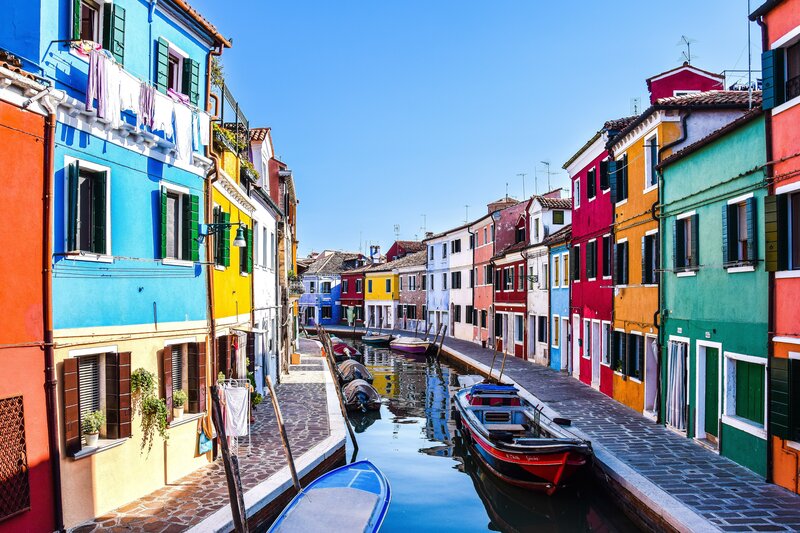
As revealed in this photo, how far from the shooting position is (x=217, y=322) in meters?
14.8

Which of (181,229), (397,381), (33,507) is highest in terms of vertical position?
(181,229)

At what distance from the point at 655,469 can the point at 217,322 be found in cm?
957

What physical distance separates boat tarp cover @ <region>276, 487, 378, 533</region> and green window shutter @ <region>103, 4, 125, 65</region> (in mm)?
7629

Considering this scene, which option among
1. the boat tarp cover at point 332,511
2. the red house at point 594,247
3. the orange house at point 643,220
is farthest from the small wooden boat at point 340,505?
the red house at point 594,247

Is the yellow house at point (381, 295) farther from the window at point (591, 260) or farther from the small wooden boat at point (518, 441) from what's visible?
the small wooden boat at point (518, 441)

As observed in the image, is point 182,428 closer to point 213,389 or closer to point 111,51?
point 213,389

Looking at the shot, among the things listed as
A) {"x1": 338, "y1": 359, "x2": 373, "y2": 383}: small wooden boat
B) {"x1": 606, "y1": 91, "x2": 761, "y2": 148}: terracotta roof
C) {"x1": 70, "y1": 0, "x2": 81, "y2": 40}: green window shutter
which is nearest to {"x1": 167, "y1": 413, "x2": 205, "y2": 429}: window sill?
{"x1": 70, "y1": 0, "x2": 81, "y2": 40}: green window shutter

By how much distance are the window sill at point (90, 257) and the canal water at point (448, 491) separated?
7.15m

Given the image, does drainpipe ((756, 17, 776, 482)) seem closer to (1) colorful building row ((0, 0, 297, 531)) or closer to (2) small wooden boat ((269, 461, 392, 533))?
(2) small wooden boat ((269, 461, 392, 533))

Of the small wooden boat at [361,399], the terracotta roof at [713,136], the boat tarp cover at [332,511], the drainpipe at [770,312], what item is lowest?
the small wooden boat at [361,399]

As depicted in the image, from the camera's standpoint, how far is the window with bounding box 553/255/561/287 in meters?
29.3

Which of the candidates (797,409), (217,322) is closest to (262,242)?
(217,322)

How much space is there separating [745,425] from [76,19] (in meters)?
13.5

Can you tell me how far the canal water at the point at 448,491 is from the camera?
13250mm
